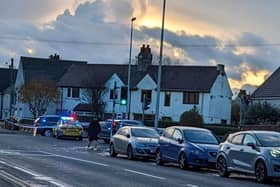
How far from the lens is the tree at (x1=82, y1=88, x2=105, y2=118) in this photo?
8431cm

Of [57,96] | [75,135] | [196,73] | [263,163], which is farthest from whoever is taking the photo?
[57,96]

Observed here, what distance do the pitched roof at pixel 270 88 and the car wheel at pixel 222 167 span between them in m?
44.0

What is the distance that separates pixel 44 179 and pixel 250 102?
53.2 m

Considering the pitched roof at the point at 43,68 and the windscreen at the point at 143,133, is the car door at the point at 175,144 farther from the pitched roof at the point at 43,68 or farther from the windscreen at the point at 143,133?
the pitched roof at the point at 43,68

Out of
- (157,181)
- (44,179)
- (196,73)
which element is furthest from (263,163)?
(196,73)

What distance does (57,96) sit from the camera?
3585 inches

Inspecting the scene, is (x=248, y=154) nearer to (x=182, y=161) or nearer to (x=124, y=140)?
(x=182, y=161)

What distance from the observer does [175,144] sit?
2652 cm

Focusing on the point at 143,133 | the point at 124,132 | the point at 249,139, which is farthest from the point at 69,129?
the point at 249,139

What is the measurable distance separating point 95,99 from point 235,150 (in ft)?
210

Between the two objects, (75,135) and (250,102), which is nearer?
(75,135)

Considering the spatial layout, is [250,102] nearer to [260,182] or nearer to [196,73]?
[196,73]

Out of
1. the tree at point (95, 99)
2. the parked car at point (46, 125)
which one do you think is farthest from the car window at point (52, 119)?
the tree at point (95, 99)

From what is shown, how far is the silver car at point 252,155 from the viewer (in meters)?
19.8
